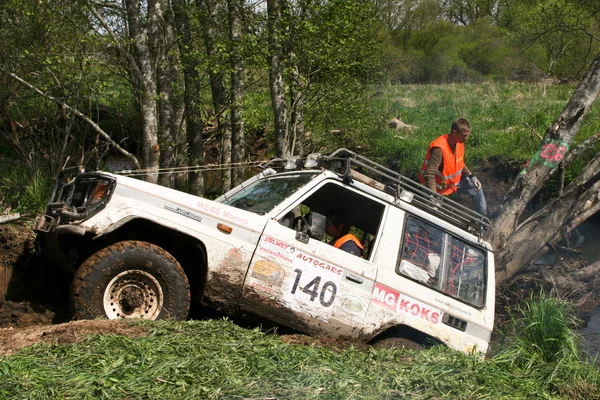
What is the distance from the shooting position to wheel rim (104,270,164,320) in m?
6.07

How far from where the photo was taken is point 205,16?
40.8 feet

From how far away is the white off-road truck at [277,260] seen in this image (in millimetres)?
6086

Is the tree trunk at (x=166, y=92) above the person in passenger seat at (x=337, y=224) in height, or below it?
above

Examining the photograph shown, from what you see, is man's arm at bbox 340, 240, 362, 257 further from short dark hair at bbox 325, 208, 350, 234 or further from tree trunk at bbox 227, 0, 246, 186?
tree trunk at bbox 227, 0, 246, 186

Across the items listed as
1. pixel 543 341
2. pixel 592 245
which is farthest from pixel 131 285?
pixel 592 245

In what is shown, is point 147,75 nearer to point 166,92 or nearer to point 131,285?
point 166,92

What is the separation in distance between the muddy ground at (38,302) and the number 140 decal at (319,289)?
357mm

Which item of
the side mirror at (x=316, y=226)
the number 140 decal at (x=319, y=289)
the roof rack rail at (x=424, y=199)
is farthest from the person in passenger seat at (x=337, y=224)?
the number 140 decal at (x=319, y=289)

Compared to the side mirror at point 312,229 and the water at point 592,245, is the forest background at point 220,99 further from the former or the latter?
the side mirror at point 312,229

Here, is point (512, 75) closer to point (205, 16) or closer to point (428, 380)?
point (205, 16)

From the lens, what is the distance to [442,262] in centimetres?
705

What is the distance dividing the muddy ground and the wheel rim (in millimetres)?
475

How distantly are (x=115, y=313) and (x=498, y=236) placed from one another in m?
6.34

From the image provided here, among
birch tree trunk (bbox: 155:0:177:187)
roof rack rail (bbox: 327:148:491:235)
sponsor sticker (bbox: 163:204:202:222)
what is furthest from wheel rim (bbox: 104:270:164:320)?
birch tree trunk (bbox: 155:0:177:187)
